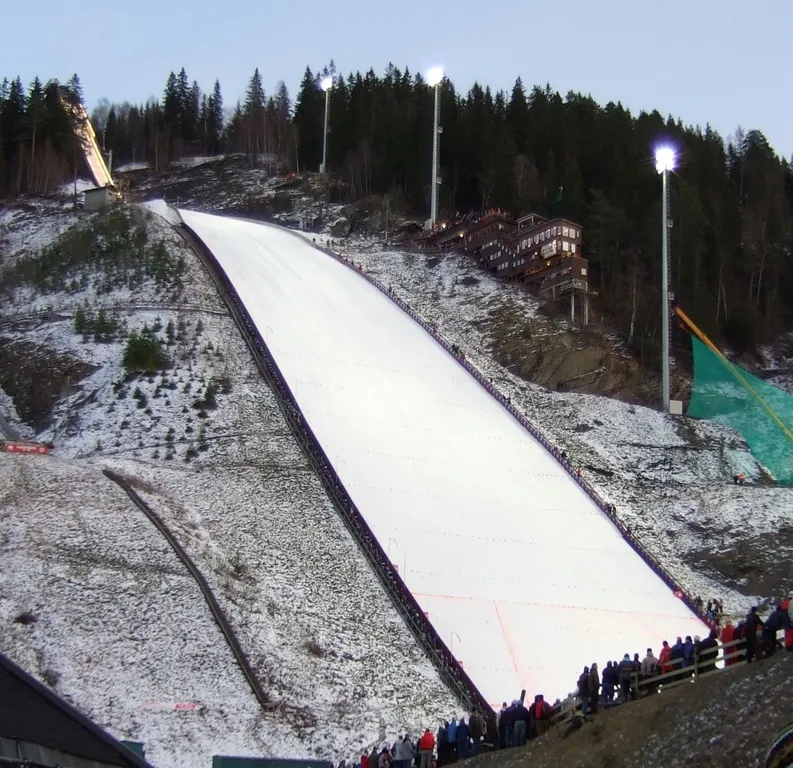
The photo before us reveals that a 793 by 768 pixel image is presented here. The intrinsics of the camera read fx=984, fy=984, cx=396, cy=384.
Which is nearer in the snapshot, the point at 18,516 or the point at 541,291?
the point at 18,516

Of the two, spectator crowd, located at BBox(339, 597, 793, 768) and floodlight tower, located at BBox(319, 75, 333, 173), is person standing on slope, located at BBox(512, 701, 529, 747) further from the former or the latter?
floodlight tower, located at BBox(319, 75, 333, 173)

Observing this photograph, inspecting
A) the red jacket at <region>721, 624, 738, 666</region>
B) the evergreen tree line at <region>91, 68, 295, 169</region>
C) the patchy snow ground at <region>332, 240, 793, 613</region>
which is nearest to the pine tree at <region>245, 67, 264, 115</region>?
the evergreen tree line at <region>91, 68, 295, 169</region>

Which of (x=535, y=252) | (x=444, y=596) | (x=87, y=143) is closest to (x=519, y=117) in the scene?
(x=535, y=252)

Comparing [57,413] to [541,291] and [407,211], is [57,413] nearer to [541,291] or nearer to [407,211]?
[541,291]

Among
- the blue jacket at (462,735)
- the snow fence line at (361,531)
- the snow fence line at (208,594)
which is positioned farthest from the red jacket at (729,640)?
the snow fence line at (208,594)

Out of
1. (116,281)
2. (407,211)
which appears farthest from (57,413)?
(407,211)

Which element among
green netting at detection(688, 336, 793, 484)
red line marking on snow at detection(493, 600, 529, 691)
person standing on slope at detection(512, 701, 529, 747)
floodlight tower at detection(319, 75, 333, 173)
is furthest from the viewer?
floodlight tower at detection(319, 75, 333, 173)
